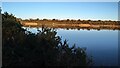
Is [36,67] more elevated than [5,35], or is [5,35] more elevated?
[5,35]

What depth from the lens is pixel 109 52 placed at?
13812 mm

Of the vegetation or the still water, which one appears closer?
the vegetation

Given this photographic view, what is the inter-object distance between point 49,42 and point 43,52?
0.41 meters

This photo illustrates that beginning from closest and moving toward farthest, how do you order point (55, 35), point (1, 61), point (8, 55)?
point (1, 61)
point (8, 55)
point (55, 35)

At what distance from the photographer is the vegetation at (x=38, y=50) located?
25.2 ft

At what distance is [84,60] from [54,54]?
2.67ft

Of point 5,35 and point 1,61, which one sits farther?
point 5,35

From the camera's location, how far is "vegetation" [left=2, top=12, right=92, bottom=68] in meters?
7.68

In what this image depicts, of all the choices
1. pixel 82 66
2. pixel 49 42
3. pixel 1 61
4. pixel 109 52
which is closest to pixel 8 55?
pixel 1 61

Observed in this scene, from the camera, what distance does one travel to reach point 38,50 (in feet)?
26.0

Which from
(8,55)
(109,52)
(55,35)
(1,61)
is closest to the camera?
(1,61)

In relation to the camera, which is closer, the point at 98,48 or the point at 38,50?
the point at 38,50

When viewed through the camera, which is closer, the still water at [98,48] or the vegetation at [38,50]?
the vegetation at [38,50]

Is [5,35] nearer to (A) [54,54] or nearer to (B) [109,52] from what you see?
(A) [54,54]
